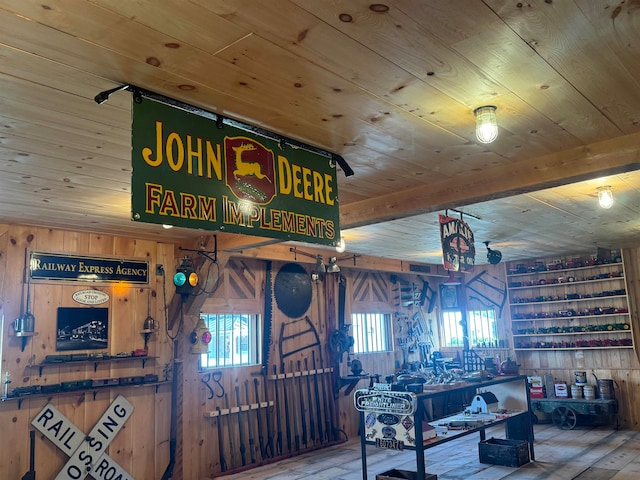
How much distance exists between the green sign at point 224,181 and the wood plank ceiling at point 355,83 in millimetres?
122

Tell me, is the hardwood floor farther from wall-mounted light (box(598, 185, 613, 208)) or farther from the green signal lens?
wall-mounted light (box(598, 185, 613, 208))

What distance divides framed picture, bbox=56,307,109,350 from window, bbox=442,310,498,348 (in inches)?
264

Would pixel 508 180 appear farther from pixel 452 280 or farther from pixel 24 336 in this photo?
pixel 452 280

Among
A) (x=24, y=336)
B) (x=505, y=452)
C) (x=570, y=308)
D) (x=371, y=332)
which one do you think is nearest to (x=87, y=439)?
(x=24, y=336)

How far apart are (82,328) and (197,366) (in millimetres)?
1357

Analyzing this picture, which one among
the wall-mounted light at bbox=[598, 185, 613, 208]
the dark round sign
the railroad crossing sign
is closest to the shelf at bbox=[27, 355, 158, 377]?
the railroad crossing sign

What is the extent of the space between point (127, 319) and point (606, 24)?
476 centimetres

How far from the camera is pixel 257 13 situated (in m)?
1.79

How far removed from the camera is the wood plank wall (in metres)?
4.67

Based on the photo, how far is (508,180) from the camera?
11.6ft

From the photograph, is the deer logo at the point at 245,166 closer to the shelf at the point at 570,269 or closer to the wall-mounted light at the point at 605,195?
the wall-mounted light at the point at 605,195

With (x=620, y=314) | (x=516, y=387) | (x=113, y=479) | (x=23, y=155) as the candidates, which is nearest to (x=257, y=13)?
(x=23, y=155)

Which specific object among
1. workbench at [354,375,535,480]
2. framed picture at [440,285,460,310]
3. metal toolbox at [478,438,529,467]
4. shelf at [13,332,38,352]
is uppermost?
framed picture at [440,285,460,310]

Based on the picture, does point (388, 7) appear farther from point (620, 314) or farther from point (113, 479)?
point (620, 314)
